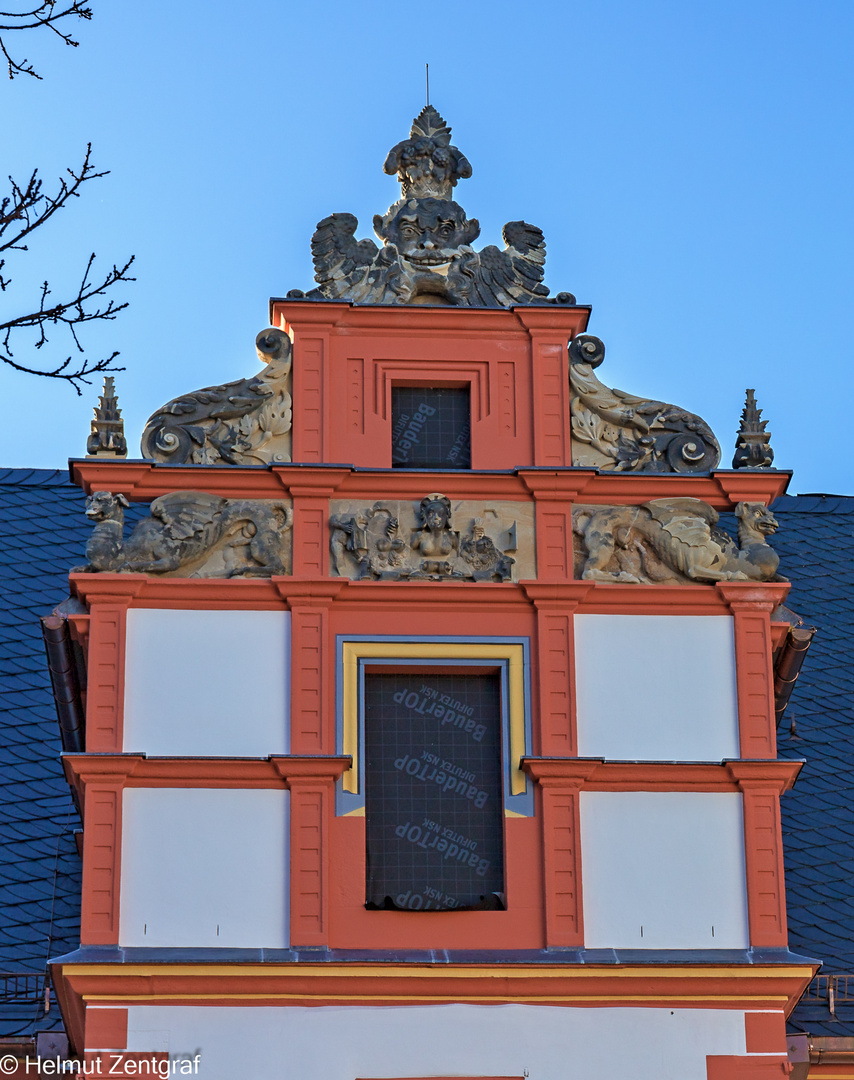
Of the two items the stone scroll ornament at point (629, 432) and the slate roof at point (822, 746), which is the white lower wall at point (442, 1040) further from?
the stone scroll ornament at point (629, 432)

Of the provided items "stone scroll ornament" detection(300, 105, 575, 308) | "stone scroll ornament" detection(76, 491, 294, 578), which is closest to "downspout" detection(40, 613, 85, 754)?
"stone scroll ornament" detection(76, 491, 294, 578)

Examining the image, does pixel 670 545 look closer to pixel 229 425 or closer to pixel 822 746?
pixel 229 425

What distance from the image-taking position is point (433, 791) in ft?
59.8

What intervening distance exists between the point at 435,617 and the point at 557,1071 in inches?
152

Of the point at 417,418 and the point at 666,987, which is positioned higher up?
the point at 417,418

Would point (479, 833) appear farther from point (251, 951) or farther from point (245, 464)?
point (245, 464)

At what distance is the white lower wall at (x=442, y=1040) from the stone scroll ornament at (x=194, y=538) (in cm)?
369

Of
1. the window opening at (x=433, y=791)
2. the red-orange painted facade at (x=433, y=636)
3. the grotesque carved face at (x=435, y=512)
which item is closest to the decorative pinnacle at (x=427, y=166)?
the red-orange painted facade at (x=433, y=636)

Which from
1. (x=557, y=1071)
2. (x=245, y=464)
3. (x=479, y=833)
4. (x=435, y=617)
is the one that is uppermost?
(x=245, y=464)

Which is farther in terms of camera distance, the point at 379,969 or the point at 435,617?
the point at 435,617

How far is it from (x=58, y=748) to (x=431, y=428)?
5233mm

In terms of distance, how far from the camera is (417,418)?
1962cm

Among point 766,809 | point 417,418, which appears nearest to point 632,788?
point 766,809

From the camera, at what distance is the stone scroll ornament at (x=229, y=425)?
19.1 meters
